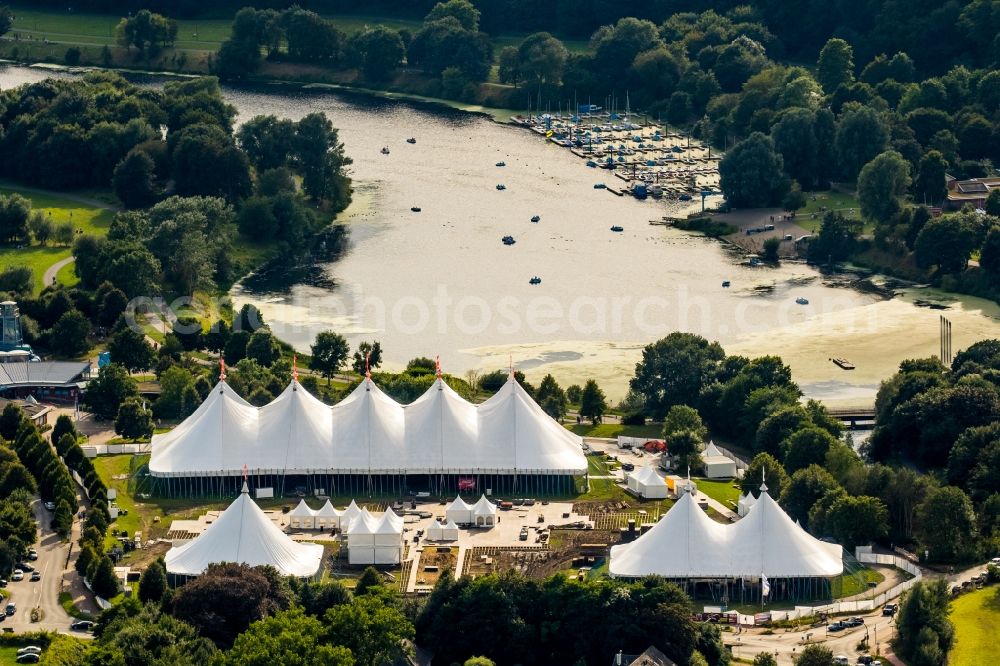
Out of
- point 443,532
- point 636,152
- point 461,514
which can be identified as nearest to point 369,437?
point 461,514

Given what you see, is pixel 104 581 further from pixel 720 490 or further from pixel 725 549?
pixel 720 490

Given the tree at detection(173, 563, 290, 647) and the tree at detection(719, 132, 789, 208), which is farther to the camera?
the tree at detection(719, 132, 789, 208)

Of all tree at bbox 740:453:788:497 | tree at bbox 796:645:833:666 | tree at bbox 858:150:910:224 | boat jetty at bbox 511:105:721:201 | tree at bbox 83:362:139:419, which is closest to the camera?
tree at bbox 796:645:833:666

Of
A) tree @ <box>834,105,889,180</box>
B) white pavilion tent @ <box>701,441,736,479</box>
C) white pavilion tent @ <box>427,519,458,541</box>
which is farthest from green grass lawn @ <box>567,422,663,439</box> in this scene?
tree @ <box>834,105,889,180</box>

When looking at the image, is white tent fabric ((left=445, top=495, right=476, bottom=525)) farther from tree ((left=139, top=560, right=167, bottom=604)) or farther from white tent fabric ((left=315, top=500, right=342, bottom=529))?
tree ((left=139, top=560, right=167, bottom=604))

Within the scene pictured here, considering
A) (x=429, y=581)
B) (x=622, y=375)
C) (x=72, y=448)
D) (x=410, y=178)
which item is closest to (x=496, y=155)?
(x=410, y=178)

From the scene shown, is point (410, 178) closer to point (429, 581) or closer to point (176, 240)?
point (176, 240)

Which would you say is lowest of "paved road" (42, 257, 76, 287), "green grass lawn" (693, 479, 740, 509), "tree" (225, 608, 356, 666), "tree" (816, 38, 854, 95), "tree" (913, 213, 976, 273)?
"paved road" (42, 257, 76, 287)
